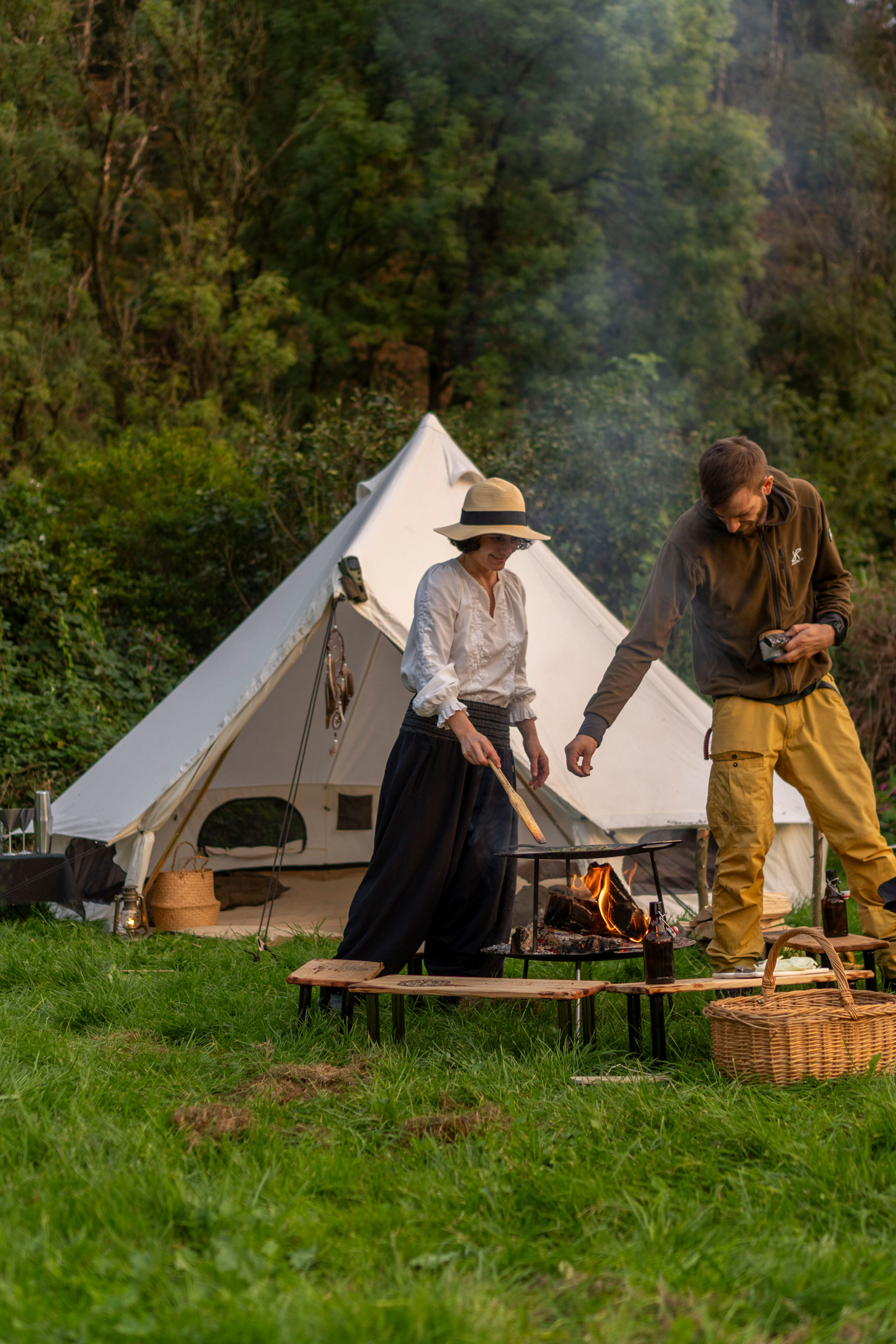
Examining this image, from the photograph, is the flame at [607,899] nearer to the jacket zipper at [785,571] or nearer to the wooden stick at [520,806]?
the wooden stick at [520,806]

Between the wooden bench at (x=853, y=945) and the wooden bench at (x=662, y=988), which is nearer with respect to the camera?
the wooden bench at (x=662, y=988)

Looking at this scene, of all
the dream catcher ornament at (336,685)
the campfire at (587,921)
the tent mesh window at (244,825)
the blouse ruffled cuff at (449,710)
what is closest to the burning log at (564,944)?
the campfire at (587,921)

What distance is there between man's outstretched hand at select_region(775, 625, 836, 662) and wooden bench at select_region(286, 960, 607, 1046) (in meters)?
0.89

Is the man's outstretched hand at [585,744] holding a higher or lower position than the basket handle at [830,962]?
higher

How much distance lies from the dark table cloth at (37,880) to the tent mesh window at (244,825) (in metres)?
1.23

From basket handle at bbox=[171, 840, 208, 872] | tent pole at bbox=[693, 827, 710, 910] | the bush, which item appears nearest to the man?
tent pole at bbox=[693, 827, 710, 910]

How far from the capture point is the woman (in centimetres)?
310

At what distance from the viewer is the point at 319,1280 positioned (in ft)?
5.51

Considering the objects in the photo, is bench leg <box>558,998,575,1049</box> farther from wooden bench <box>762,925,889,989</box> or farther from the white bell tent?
the white bell tent

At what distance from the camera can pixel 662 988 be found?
266 centimetres

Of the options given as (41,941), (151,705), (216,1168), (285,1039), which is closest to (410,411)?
(151,705)

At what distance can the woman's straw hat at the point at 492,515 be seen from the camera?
3115mm

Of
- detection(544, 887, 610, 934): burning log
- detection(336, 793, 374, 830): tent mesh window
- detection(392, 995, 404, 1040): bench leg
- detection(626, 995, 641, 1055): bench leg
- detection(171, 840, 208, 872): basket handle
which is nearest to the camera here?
detection(626, 995, 641, 1055): bench leg

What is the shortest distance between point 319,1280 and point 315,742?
15.3ft
